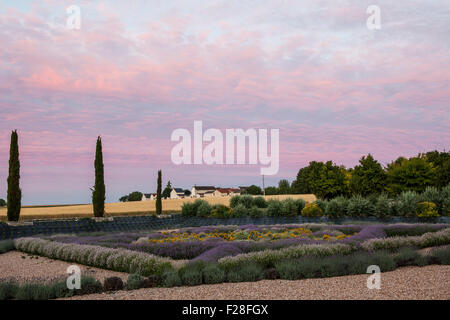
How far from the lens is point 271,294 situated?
7664 mm

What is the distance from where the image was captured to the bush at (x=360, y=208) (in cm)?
2553

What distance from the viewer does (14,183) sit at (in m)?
25.8

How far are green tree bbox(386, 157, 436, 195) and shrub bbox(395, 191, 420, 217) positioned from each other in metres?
9.34

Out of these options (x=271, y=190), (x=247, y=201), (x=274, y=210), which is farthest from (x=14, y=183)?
(x=271, y=190)

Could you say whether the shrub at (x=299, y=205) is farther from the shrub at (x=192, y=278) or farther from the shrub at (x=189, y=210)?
the shrub at (x=192, y=278)

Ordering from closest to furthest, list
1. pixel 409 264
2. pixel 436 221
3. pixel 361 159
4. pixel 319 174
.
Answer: pixel 409 264
pixel 436 221
pixel 361 159
pixel 319 174

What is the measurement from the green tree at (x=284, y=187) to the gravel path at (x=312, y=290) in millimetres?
73810

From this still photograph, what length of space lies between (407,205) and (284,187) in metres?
60.9

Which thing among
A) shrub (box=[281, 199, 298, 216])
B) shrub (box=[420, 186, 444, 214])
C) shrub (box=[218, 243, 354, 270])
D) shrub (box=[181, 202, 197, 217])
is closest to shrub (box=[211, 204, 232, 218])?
shrub (box=[181, 202, 197, 217])

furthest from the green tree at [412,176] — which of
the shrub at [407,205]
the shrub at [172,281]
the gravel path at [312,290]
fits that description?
the shrub at [172,281]
